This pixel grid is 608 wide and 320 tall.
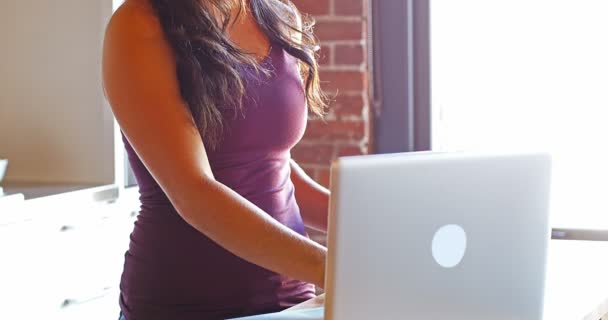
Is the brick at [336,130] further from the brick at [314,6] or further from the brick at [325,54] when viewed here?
the brick at [314,6]

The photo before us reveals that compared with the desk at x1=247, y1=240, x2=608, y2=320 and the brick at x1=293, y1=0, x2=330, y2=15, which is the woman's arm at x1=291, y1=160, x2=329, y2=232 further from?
the brick at x1=293, y1=0, x2=330, y2=15

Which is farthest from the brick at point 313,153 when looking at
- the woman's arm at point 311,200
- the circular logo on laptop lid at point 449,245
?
the circular logo on laptop lid at point 449,245

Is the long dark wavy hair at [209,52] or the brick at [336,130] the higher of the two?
the long dark wavy hair at [209,52]

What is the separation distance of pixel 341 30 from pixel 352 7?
0.25ft

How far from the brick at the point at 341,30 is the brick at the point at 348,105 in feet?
0.57

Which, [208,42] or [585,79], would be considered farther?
[585,79]

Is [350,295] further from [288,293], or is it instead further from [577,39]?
[577,39]

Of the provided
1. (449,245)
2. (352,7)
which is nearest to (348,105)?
(352,7)

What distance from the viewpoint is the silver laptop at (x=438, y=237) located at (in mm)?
1110

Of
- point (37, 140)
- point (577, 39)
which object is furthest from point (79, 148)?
point (577, 39)

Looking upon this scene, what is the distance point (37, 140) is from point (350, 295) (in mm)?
1901

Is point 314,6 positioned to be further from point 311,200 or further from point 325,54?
point 311,200

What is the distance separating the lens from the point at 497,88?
A: 2994 mm

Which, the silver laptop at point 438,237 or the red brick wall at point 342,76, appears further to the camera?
the red brick wall at point 342,76
